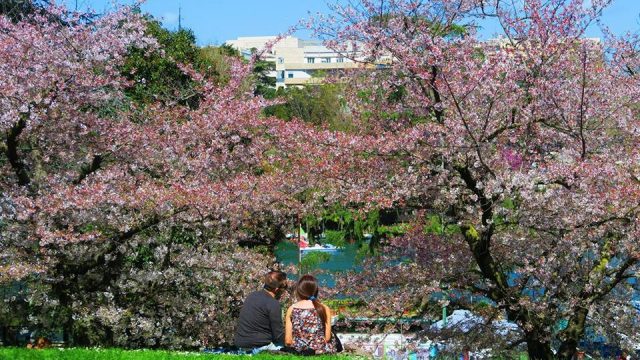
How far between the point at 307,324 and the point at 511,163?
9.08 feet

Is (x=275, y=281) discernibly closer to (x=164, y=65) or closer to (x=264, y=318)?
(x=264, y=318)

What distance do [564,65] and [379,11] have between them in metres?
1.89

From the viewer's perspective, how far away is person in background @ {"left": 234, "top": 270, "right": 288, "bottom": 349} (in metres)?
6.86

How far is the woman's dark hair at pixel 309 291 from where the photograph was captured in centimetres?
657

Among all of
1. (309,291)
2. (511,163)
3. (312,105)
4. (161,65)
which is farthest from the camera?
(312,105)

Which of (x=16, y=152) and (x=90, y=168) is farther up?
(x=16, y=152)

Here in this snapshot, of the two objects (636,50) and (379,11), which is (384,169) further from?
(636,50)

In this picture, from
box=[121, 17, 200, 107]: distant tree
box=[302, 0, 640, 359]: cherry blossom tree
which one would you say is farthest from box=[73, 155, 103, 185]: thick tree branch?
box=[121, 17, 200, 107]: distant tree

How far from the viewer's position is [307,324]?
21.6ft

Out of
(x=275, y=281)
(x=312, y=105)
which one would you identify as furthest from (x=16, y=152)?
(x=312, y=105)

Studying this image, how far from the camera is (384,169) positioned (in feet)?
27.8

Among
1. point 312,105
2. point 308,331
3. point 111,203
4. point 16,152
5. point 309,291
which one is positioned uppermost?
point 312,105

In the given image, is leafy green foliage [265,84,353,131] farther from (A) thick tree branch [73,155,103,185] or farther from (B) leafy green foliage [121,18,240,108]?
(A) thick tree branch [73,155,103,185]

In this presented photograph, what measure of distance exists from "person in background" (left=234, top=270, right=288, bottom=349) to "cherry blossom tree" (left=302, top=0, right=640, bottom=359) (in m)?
1.54
